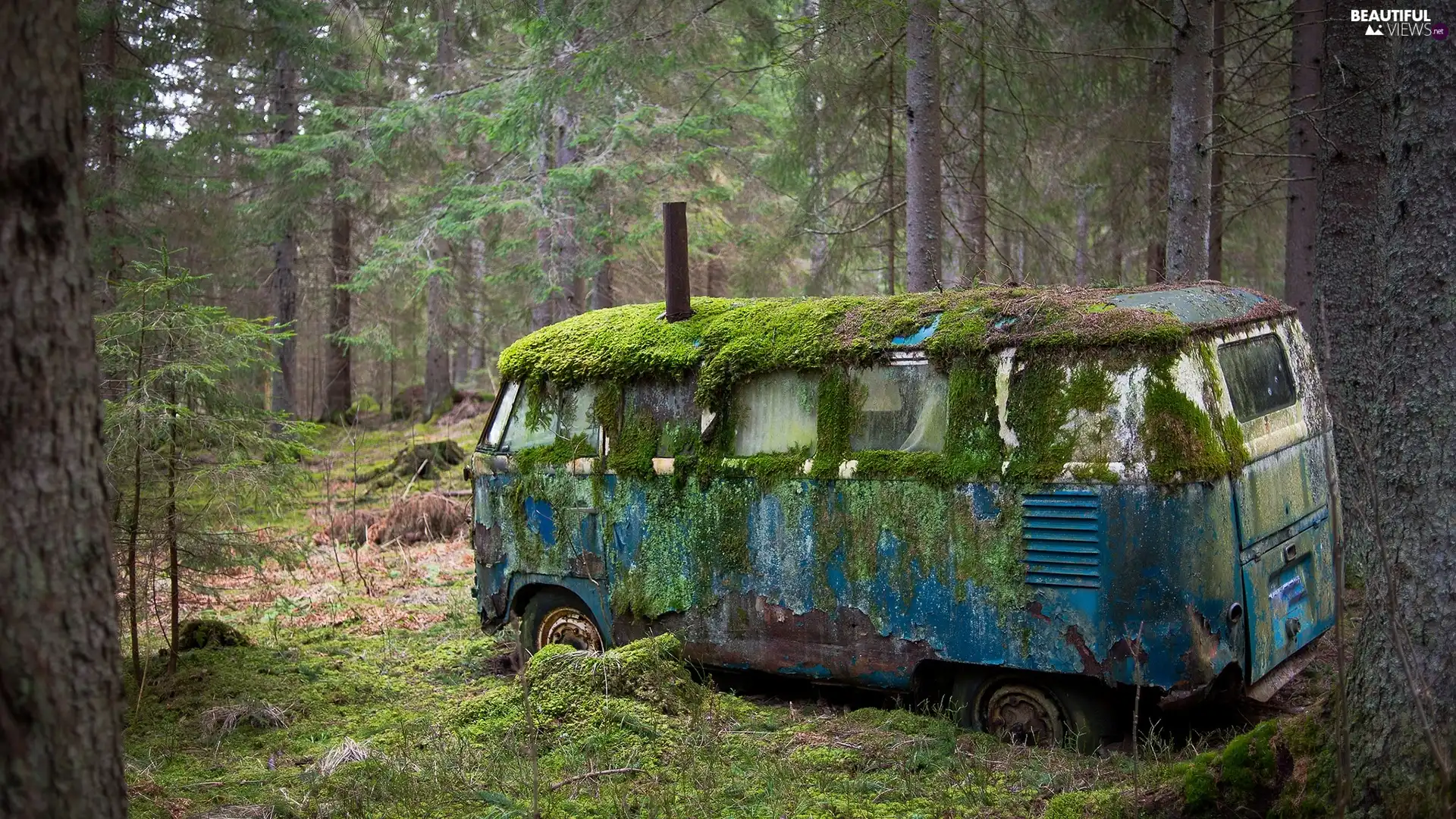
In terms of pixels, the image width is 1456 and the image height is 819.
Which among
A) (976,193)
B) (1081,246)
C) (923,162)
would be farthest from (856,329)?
(1081,246)

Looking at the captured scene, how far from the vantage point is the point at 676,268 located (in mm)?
7070

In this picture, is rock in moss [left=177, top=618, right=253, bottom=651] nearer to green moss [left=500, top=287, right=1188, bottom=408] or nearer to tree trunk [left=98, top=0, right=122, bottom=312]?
green moss [left=500, top=287, right=1188, bottom=408]

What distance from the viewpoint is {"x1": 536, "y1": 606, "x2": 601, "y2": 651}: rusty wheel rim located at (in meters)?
7.42

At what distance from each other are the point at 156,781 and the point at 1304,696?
6194 millimetres

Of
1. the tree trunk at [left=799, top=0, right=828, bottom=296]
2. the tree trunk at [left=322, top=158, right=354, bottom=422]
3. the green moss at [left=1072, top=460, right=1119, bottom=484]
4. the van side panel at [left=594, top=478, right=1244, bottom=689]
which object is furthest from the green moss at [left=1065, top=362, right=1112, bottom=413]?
the tree trunk at [left=322, top=158, right=354, bottom=422]

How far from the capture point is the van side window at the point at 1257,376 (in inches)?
217

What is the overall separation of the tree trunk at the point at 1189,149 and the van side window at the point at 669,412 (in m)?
4.16

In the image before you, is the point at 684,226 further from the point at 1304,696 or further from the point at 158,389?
the point at 1304,696

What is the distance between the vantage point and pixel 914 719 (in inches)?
228

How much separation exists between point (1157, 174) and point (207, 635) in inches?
467

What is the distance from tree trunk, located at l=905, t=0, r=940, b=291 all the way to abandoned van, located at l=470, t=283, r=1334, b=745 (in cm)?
328

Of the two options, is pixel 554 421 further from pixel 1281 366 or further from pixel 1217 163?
pixel 1217 163

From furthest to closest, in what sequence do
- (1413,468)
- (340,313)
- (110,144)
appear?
(340,313), (110,144), (1413,468)

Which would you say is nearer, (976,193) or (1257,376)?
(1257,376)
